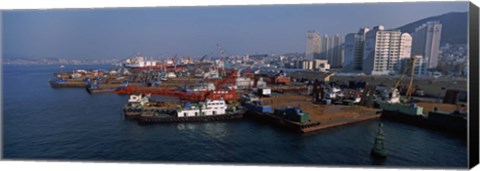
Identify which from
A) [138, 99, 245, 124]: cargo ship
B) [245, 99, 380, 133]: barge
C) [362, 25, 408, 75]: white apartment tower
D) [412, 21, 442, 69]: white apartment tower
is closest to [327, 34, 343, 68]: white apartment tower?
[362, 25, 408, 75]: white apartment tower

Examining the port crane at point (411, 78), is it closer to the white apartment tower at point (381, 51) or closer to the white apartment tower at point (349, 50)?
the white apartment tower at point (381, 51)

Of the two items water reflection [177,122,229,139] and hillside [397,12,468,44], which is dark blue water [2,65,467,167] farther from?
hillside [397,12,468,44]

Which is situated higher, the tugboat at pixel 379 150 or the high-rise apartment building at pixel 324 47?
the high-rise apartment building at pixel 324 47

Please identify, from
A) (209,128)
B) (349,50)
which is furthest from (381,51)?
(209,128)

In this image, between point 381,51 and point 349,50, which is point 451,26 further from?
point 349,50

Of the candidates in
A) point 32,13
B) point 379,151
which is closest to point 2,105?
point 32,13

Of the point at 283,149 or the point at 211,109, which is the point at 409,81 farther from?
the point at 211,109

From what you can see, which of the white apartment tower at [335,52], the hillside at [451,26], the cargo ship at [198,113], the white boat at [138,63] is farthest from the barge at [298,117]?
the white boat at [138,63]
